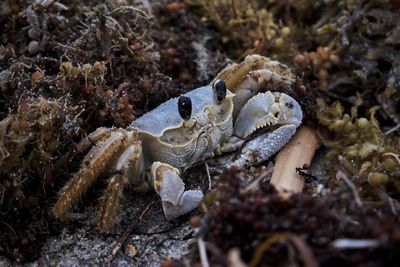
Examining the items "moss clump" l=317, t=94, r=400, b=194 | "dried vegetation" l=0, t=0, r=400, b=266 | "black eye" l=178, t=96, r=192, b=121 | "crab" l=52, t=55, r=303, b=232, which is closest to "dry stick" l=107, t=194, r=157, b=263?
"crab" l=52, t=55, r=303, b=232

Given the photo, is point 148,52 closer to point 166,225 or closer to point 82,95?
point 82,95

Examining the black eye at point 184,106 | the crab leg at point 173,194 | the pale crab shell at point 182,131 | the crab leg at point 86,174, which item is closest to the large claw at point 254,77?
the pale crab shell at point 182,131

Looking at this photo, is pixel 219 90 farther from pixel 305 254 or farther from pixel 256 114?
pixel 305 254

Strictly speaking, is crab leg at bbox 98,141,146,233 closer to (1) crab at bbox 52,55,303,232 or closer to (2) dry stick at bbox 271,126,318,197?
(1) crab at bbox 52,55,303,232

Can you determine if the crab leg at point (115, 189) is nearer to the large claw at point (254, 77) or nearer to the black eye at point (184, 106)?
the black eye at point (184, 106)

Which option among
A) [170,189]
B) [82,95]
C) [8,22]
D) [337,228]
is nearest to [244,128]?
[170,189]

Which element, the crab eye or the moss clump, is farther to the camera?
the crab eye
